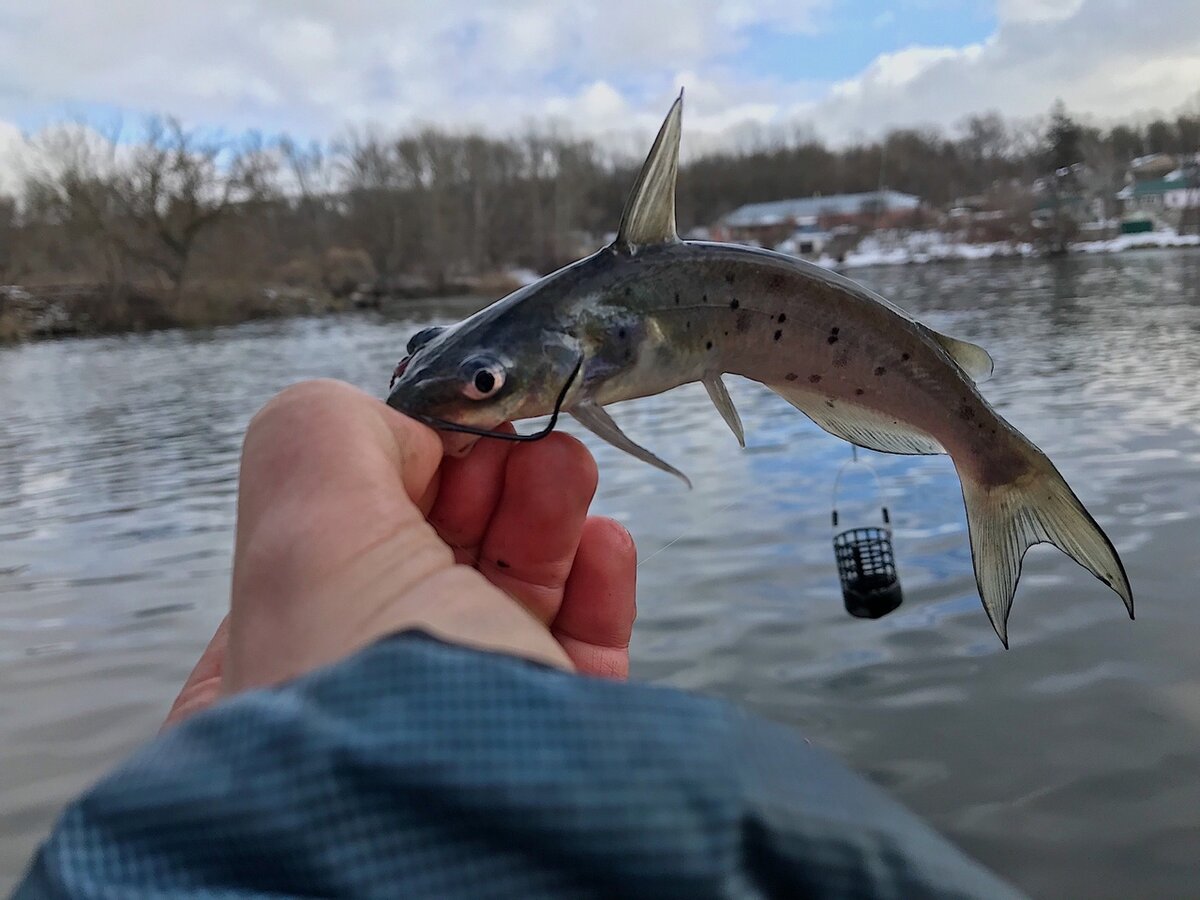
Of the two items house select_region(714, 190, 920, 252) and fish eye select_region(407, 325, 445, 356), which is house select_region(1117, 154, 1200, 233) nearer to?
house select_region(714, 190, 920, 252)

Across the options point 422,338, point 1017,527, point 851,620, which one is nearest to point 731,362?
point 422,338

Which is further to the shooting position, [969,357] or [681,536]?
[681,536]

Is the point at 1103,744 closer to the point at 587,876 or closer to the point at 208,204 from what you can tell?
the point at 587,876

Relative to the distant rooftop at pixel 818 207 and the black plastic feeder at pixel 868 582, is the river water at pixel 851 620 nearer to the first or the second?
the black plastic feeder at pixel 868 582

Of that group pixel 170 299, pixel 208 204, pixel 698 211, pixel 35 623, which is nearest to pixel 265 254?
pixel 208 204

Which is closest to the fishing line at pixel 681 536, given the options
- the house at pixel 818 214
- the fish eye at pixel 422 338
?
the fish eye at pixel 422 338

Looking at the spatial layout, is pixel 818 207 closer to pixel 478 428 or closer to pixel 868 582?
pixel 868 582

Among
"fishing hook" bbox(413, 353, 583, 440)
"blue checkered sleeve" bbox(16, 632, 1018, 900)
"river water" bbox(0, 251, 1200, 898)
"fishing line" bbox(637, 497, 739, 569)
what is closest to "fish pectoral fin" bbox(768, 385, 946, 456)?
"fishing hook" bbox(413, 353, 583, 440)

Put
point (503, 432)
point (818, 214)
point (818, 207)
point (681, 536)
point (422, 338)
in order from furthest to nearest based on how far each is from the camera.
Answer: point (818, 207) → point (818, 214) → point (681, 536) → point (422, 338) → point (503, 432)
